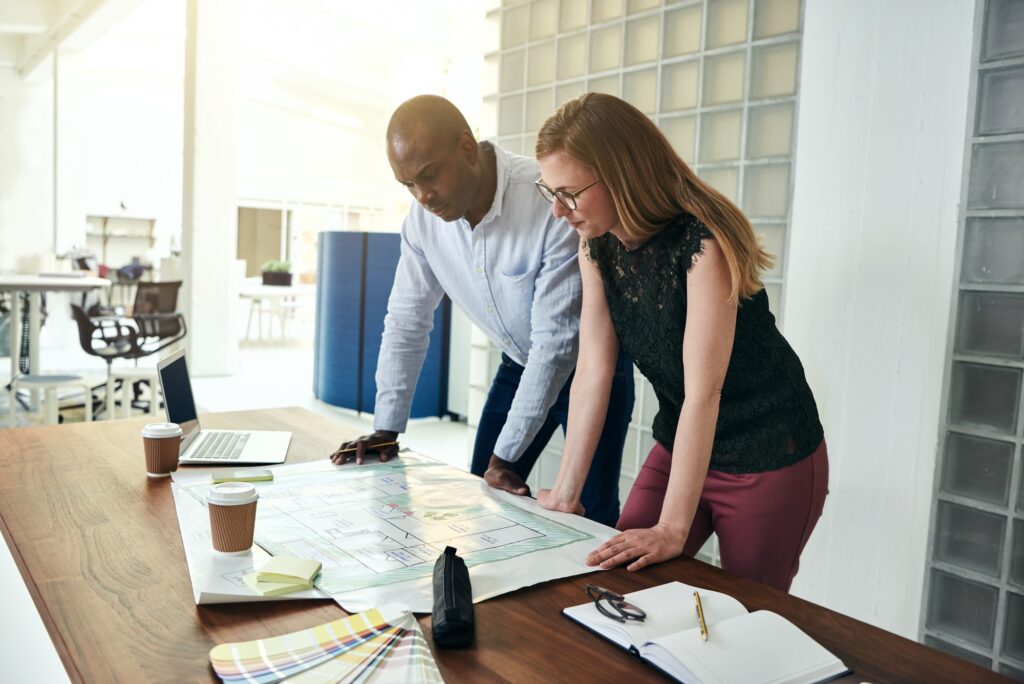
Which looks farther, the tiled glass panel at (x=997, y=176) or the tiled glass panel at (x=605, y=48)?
the tiled glass panel at (x=605, y=48)

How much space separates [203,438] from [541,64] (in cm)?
211

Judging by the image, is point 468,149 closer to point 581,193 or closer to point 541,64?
point 581,193

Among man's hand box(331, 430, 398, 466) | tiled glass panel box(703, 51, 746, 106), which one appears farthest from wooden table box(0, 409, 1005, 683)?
tiled glass panel box(703, 51, 746, 106)

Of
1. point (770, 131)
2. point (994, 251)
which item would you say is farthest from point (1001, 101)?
point (770, 131)

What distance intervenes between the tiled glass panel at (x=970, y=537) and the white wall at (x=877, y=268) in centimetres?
4

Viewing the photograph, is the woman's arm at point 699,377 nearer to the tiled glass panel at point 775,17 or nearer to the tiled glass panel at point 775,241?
the tiled glass panel at point 775,241

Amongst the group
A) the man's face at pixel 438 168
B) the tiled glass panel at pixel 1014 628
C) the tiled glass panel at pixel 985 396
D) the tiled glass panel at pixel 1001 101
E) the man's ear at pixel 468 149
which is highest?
the tiled glass panel at pixel 1001 101

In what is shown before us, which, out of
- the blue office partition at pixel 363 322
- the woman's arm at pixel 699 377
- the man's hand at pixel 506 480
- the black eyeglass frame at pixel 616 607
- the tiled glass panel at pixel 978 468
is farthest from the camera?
the blue office partition at pixel 363 322

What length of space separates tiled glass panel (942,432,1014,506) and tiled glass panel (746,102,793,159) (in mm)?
965

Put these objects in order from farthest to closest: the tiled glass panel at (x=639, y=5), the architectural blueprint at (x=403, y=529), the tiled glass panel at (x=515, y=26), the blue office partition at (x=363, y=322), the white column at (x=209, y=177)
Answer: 1. the white column at (x=209, y=177)
2. the blue office partition at (x=363, y=322)
3. the tiled glass panel at (x=515, y=26)
4. the tiled glass panel at (x=639, y=5)
5. the architectural blueprint at (x=403, y=529)

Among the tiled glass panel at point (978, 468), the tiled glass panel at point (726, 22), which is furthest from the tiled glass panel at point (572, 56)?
the tiled glass panel at point (978, 468)

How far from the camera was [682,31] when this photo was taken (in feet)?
9.04

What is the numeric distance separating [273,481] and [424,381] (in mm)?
4337

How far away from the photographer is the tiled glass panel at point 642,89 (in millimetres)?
2863
